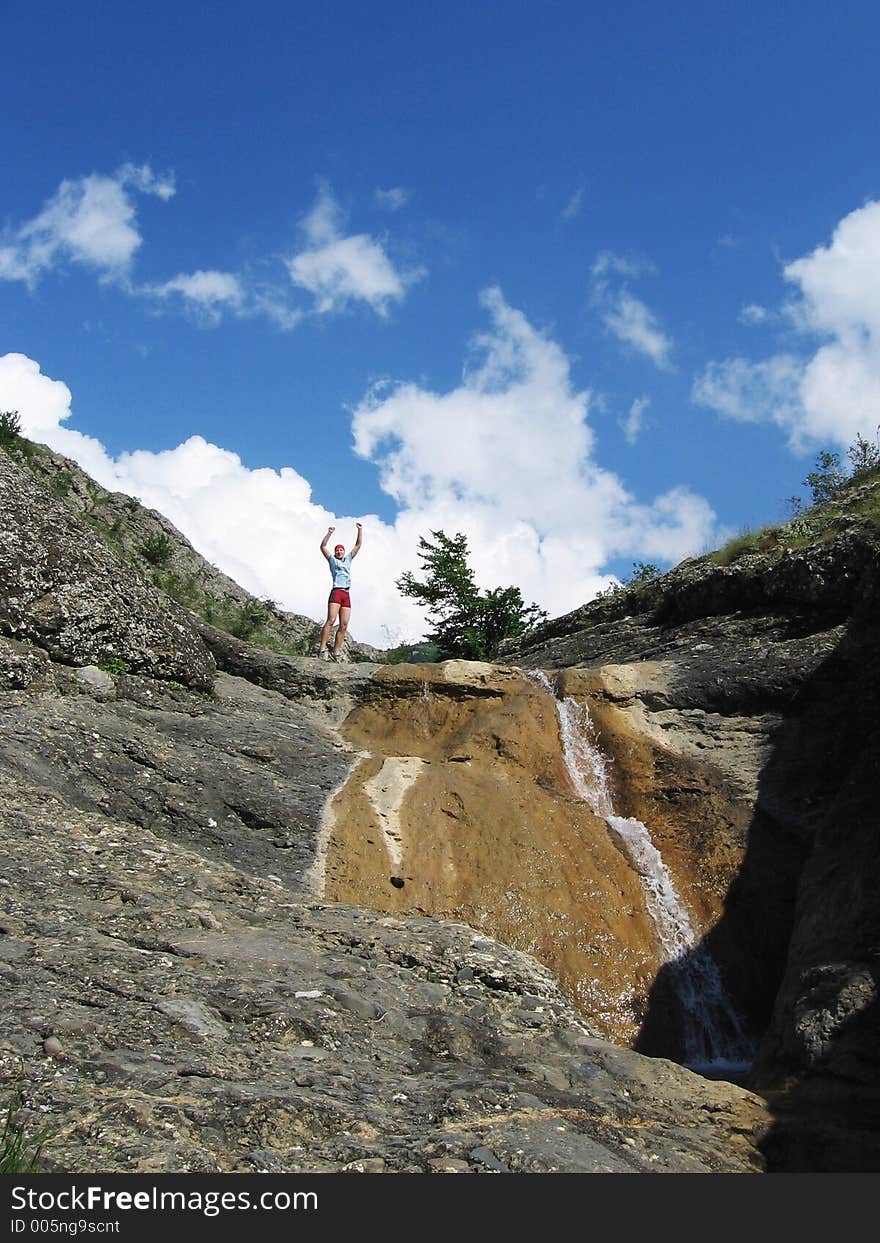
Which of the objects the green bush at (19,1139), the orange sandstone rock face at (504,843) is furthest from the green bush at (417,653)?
the green bush at (19,1139)

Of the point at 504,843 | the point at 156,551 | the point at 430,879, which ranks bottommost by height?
the point at 430,879

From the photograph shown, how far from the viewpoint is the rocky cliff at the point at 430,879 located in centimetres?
534

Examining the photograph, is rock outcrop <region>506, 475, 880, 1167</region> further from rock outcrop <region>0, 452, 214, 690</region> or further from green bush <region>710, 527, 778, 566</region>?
rock outcrop <region>0, 452, 214, 690</region>

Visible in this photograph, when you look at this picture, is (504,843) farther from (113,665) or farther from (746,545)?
(746,545)

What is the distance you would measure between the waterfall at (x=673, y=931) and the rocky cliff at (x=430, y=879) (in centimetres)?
14

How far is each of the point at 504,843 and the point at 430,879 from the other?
1191 millimetres

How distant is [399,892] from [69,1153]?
7419mm

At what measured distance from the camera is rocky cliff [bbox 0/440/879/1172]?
534 centimetres

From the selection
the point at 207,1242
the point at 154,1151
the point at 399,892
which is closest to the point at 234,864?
the point at 399,892

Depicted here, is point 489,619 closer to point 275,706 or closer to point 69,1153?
point 275,706

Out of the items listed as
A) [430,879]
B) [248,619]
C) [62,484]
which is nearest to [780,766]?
[430,879]

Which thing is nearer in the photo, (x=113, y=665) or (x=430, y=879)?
(x=430, y=879)

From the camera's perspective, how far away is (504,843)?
40.3 ft

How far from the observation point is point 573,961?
1096 centimetres
